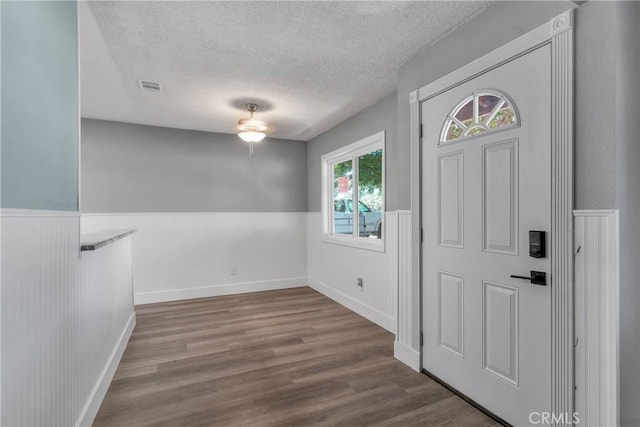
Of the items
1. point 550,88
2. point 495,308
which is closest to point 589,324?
point 495,308

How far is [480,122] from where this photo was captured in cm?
201

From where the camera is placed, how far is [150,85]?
10.1 feet

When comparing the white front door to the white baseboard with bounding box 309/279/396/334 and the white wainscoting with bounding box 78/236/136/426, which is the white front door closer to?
the white baseboard with bounding box 309/279/396/334

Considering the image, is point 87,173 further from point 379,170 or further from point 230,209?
point 379,170

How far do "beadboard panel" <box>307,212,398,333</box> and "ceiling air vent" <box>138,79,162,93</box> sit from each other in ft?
8.78

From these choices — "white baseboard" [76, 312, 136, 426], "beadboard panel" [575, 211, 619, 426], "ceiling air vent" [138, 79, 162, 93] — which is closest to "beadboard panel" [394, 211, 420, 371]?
"beadboard panel" [575, 211, 619, 426]

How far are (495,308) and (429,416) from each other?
80 centimetres

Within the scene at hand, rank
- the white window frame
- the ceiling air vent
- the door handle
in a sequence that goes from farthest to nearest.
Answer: the white window frame, the ceiling air vent, the door handle

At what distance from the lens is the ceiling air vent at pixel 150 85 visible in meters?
2.98

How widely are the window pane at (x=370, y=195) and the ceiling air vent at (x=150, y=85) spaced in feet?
8.02

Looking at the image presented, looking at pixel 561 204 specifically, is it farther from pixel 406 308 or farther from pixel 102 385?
pixel 102 385

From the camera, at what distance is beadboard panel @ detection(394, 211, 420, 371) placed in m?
2.53

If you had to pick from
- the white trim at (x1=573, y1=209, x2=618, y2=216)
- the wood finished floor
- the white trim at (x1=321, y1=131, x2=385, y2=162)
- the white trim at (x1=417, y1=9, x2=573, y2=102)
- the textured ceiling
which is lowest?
the wood finished floor

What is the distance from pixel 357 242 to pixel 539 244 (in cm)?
246
